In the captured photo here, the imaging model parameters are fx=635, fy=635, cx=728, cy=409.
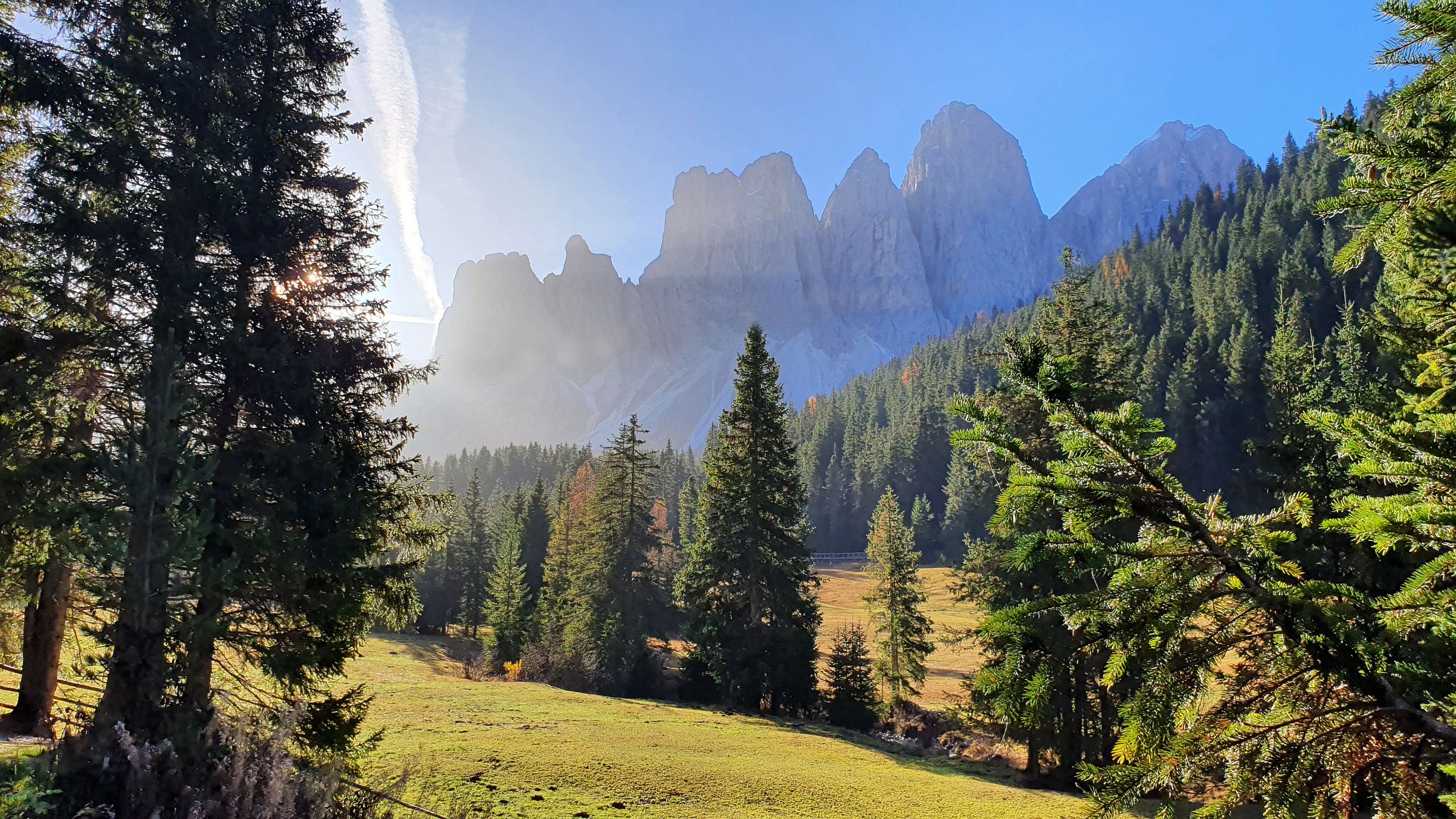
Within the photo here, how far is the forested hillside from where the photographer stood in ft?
Answer: 213

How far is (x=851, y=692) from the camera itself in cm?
2322

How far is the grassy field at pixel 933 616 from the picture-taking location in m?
33.8

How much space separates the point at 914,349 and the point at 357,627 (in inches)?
5448

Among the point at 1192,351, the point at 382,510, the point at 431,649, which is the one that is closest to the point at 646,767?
the point at 382,510

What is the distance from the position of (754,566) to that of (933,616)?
3242 centimetres

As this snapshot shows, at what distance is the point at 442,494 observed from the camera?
10773 millimetres

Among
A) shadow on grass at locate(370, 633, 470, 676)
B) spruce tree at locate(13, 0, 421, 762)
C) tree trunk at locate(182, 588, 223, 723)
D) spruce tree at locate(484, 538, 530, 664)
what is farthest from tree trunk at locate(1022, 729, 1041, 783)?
spruce tree at locate(484, 538, 530, 664)

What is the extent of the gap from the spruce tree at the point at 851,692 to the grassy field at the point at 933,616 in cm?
276

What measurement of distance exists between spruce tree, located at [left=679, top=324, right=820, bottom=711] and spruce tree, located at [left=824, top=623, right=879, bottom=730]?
936 mm

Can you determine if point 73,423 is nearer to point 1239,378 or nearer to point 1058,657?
point 1058,657

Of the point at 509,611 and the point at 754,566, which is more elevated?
the point at 754,566

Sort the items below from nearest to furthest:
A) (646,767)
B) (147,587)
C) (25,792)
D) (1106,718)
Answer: (25,792)
(147,587)
(646,767)
(1106,718)

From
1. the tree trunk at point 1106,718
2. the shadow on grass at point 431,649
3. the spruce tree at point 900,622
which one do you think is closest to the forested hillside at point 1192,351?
the spruce tree at point 900,622

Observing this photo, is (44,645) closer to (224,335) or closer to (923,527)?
(224,335)
